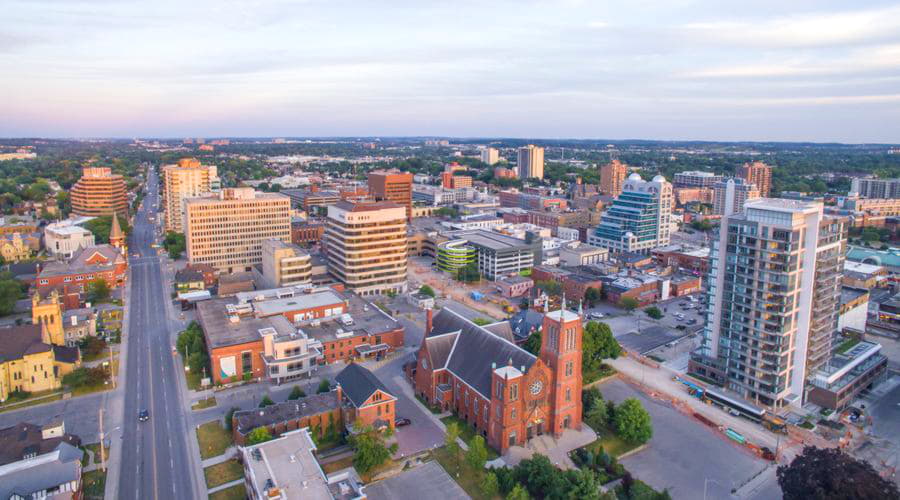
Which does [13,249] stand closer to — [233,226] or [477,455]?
[233,226]

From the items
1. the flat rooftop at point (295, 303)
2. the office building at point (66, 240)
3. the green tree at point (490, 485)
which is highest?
the office building at point (66, 240)

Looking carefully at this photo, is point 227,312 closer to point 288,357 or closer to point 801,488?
point 288,357

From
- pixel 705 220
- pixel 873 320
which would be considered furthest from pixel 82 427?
pixel 705 220

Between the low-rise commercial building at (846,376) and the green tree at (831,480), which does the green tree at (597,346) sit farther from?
the green tree at (831,480)

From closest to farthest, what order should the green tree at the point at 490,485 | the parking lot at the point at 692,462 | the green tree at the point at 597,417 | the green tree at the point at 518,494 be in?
the green tree at the point at 518,494, the green tree at the point at 490,485, the parking lot at the point at 692,462, the green tree at the point at 597,417

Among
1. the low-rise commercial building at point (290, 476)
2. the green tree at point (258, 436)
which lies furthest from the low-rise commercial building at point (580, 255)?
the low-rise commercial building at point (290, 476)

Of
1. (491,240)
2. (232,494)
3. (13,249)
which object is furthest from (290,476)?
(13,249)
